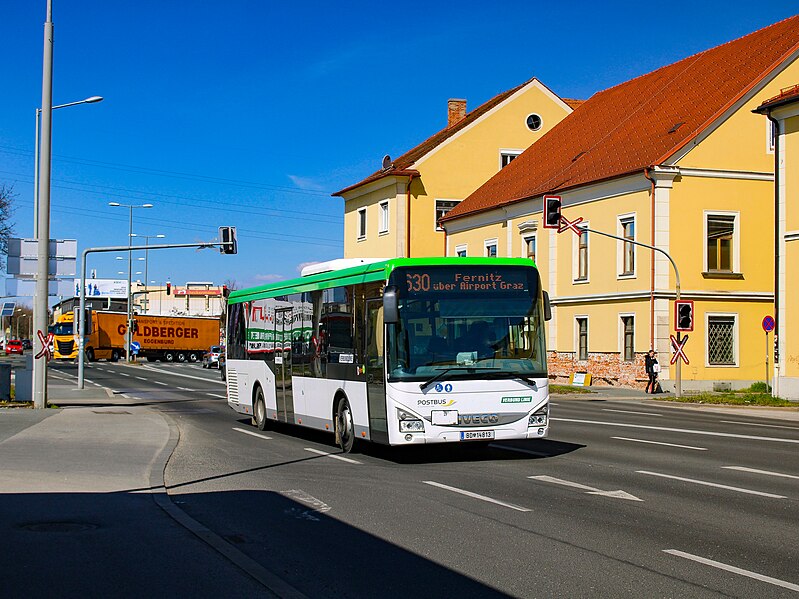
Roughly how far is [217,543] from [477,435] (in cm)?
659

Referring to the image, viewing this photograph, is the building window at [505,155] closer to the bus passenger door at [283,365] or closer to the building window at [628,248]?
the building window at [628,248]

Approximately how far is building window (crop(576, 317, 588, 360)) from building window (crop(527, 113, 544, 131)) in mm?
20299

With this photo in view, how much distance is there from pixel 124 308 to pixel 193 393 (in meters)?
81.6

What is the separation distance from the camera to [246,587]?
7.09 m

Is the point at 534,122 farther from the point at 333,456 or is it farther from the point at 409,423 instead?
the point at 409,423

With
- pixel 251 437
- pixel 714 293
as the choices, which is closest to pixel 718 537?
pixel 251 437

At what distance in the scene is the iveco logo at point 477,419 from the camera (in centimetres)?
1466

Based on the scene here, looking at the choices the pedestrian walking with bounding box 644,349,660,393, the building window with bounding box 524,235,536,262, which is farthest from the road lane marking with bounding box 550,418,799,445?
the building window with bounding box 524,235,536,262

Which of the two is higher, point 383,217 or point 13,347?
point 383,217

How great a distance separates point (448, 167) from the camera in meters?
62.5

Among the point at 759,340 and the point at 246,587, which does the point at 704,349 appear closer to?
the point at 759,340

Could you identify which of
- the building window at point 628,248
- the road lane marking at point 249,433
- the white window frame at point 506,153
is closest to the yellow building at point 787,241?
the building window at point 628,248

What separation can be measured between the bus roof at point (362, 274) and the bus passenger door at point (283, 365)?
52cm

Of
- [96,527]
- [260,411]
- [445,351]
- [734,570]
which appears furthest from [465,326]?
[260,411]
